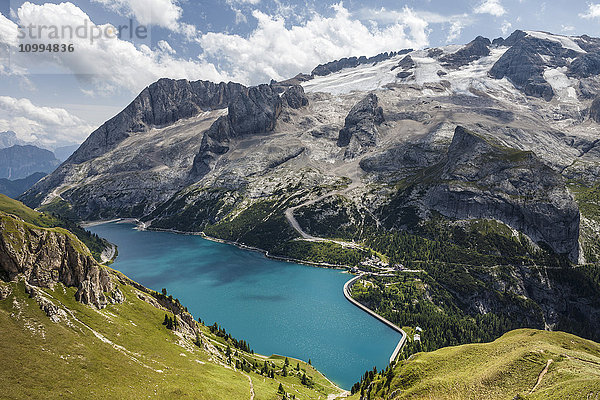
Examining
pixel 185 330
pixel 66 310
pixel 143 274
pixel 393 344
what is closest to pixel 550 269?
pixel 393 344

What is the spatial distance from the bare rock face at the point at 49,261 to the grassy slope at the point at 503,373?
5776 cm

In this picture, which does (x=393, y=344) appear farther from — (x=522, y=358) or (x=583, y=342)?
(x=522, y=358)

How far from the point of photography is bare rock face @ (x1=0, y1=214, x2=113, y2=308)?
50.2 metres

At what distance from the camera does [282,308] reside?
132 metres

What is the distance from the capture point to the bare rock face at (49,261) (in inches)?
1976

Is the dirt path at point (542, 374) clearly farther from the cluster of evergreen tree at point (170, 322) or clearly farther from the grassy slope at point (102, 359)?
the cluster of evergreen tree at point (170, 322)

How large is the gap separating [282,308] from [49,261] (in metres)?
90.6

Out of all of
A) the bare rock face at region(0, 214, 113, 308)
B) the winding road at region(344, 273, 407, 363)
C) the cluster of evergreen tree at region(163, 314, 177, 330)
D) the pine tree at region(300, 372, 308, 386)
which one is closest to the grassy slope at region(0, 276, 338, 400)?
the cluster of evergreen tree at region(163, 314, 177, 330)

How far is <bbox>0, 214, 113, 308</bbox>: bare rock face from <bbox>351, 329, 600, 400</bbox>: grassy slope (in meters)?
57.8

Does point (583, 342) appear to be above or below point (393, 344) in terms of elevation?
above

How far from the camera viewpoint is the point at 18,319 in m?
44.4

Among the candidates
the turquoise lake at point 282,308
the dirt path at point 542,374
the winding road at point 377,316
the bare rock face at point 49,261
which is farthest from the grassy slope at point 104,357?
the dirt path at point 542,374

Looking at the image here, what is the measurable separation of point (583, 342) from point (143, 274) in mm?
177223

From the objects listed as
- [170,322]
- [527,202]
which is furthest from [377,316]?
[527,202]
